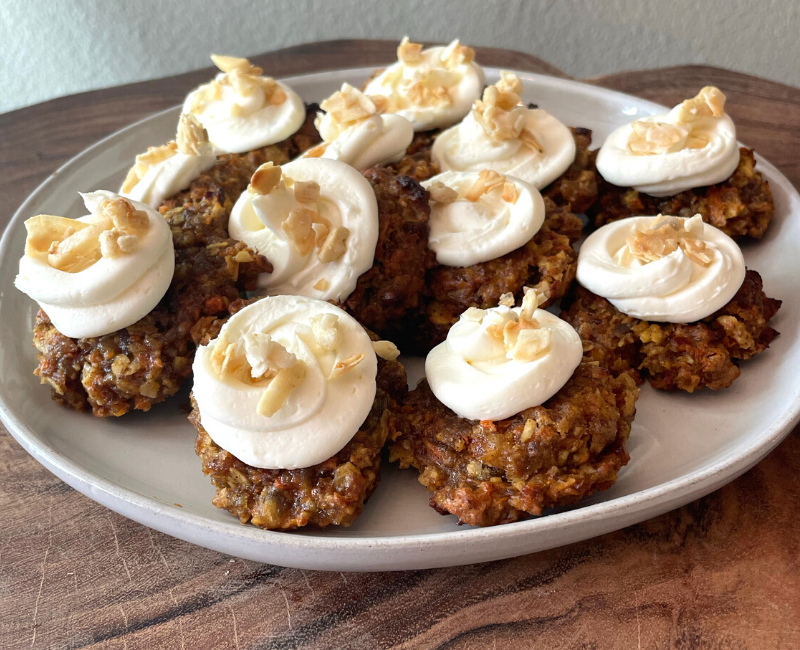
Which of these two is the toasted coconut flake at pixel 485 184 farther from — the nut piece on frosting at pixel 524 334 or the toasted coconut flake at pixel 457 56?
the toasted coconut flake at pixel 457 56

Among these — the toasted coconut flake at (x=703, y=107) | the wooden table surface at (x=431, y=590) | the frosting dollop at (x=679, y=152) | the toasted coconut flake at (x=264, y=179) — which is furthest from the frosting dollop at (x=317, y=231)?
the toasted coconut flake at (x=703, y=107)

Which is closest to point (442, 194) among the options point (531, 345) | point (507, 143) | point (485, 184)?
point (485, 184)

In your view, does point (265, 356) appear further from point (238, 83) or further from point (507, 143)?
point (238, 83)

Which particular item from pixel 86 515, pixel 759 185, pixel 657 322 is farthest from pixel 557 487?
pixel 759 185

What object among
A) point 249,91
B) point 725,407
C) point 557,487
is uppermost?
point 249,91

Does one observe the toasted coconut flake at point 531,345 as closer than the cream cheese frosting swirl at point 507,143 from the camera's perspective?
Yes

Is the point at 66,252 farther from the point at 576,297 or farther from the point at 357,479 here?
the point at 576,297

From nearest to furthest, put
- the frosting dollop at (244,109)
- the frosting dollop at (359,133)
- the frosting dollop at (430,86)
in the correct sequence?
the frosting dollop at (359,133), the frosting dollop at (244,109), the frosting dollop at (430,86)
